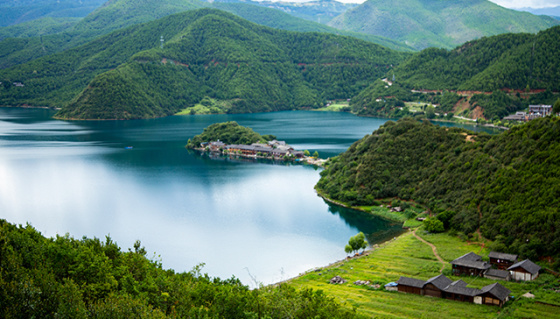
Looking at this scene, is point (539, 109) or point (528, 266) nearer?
point (528, 266)

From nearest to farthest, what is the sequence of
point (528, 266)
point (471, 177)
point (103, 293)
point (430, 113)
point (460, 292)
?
point (103, 293)
point (460, 292)
point (528, 266)
point (471, 177)
point (430, 113)

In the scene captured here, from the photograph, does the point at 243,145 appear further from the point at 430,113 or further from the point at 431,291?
the point at 431,291

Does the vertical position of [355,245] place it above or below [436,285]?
below

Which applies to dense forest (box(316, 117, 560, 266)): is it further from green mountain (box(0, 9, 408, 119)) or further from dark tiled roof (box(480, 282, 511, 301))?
green mountain (box(0, 9, 408, 119))

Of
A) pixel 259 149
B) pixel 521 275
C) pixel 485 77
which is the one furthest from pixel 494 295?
pixel 485 77

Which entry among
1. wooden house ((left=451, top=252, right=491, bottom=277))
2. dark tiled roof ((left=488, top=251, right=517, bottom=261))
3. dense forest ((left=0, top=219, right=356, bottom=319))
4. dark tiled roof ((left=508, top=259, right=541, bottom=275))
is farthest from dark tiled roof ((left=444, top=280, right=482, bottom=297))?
dense forest ((left=0, top=219, right=356, bottom=319))
